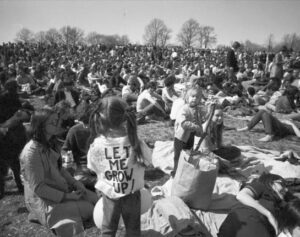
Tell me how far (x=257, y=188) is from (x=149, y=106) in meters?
5.22

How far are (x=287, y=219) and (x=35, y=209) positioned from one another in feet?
8.10

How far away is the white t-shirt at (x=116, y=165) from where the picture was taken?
207 cm

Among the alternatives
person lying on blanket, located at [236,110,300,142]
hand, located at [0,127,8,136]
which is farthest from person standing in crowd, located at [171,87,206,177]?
person lying on blanket, located at [236,110,300,142]

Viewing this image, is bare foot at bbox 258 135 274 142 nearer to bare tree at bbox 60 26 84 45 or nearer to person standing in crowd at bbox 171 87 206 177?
person standing in crowd at bbox 171 87 206 177

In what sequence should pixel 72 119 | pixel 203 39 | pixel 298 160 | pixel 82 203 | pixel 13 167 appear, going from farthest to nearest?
pixel 203 39 < pixel 72 119 < pixel 298 160 < pixel 13 167 < pixel 82 203

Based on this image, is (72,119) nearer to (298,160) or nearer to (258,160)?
(258,160)

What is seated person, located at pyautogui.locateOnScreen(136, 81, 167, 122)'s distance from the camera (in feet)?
24.5

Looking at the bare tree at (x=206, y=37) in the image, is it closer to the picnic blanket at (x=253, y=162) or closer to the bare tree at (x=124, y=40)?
the bare tree at (x=124, y=40)

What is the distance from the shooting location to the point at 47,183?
2.80 metres

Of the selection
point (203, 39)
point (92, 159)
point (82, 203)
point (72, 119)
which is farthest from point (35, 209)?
point (203, 39)

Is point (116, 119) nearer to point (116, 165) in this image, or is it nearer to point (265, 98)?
point (116, 165)

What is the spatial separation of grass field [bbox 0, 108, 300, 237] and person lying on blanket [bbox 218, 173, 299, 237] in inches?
60.1

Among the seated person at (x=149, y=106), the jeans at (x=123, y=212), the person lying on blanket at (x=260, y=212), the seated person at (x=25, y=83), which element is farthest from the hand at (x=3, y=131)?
the seated person at (x=25, y=83)

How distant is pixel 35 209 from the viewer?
9.18 feet
